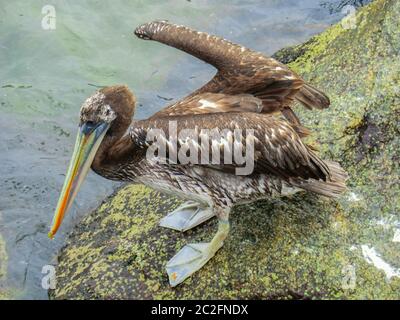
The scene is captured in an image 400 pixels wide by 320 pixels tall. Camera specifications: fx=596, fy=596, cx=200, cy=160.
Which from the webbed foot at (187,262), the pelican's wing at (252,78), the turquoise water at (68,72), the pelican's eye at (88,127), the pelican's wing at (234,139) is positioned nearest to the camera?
the pelican's wing at (234,139)

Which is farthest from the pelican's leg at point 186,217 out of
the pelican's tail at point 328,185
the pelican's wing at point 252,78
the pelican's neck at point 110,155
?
the pelican's wing at point 252,78

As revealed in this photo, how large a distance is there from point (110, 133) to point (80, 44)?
125 inches

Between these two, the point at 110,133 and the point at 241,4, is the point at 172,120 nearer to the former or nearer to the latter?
the point at 110,133

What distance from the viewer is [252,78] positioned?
4090 millimetres

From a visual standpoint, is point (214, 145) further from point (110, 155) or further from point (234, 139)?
point (110, 155)

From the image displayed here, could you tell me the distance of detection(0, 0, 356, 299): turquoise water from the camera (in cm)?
499

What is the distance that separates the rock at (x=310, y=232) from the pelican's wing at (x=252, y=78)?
435 millimetres

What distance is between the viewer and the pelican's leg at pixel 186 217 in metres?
4.23

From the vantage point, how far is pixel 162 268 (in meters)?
4.03

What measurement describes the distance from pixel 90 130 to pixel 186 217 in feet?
3.05

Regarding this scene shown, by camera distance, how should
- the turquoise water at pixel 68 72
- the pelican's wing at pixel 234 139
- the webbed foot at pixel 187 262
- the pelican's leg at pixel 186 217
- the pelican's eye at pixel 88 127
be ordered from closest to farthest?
the pelican's wing at pixel 234 139, the webbed foot at pixel 187 262, the pelican's eye at pixel 88 127, the pelican's leg at pixel 186 217, the turquoise water at pixel 68 72

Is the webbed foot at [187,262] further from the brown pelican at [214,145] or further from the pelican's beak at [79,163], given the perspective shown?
the pelican's beak at [79,163]

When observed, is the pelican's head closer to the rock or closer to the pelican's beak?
the pelican's beak

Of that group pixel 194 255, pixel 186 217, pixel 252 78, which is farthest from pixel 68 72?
pixel 194 255
